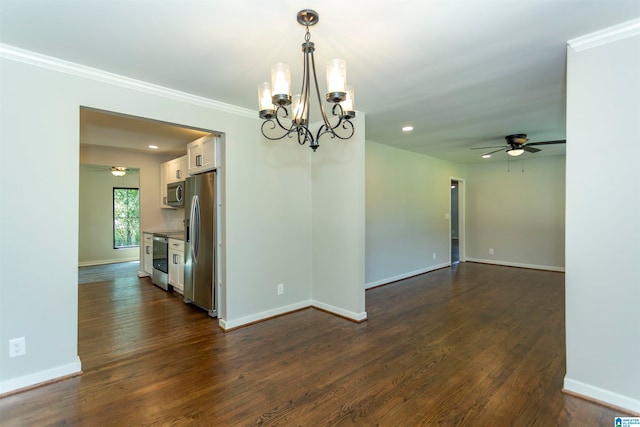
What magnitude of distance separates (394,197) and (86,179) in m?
7.17

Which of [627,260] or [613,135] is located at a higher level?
[613,135]

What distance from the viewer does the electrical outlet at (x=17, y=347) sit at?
2.19 m

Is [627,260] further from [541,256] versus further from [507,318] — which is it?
[541,256]

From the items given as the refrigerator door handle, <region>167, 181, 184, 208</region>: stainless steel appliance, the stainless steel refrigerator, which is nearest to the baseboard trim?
the stainless steel refrigerator

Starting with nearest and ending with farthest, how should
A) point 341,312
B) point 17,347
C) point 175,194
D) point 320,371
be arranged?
point 17,347 < point 320,371 < point 341,312 < point 175,194

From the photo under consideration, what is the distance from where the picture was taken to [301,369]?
8.28 feet

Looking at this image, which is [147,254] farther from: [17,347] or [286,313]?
[17,347]

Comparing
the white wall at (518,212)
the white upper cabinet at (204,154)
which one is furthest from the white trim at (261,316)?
the white wall at (518,212)

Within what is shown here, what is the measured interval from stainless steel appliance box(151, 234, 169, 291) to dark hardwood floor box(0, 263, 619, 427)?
80 cm

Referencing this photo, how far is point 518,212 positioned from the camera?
→ 6879 millimetres

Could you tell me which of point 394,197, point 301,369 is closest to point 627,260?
point 301,369

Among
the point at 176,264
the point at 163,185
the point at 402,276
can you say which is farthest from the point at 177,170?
the point at 402,276

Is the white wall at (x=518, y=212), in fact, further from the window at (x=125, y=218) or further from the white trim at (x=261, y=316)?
the window at (x=125, y=218)

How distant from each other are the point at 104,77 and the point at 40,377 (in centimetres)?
233
